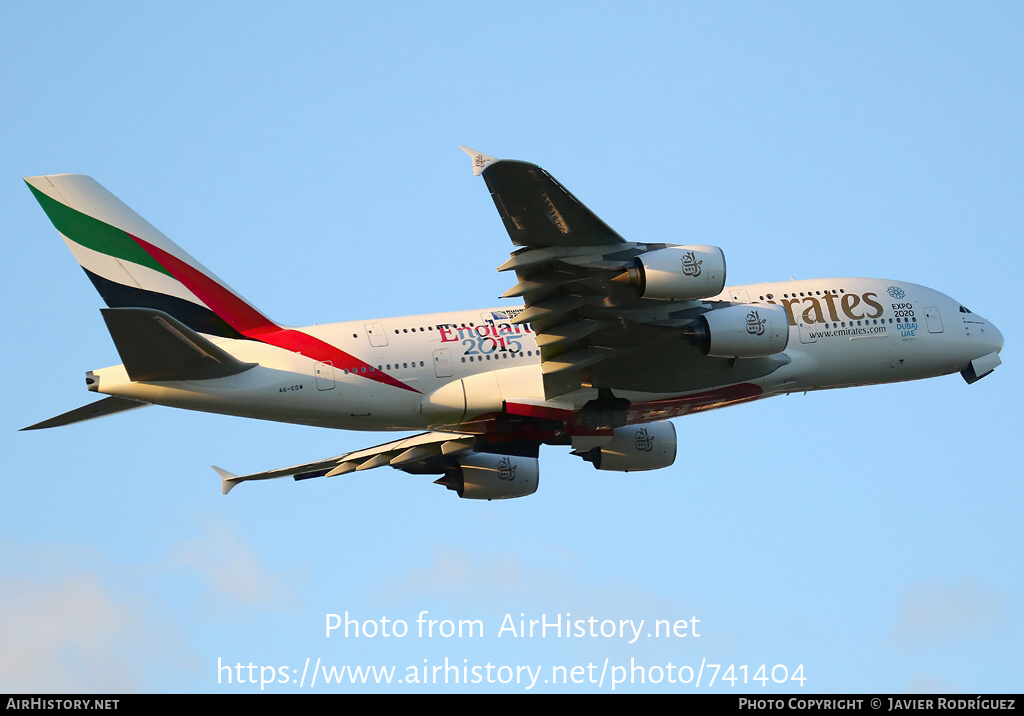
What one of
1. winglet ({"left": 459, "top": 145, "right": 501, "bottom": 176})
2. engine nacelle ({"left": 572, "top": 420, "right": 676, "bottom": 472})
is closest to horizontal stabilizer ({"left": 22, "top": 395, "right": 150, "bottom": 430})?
winglet ({"left": 459, "top": 145, "right": 501, "bottom": 176})

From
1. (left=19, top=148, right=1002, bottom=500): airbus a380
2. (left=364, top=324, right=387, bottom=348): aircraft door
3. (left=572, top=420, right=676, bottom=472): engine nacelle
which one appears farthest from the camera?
(left=572, top=420, right=676, bottom=472): engine nacelle

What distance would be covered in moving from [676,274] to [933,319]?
1129 centimetres

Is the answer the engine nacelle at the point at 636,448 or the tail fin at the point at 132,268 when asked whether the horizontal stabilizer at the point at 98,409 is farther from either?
the engine nacelle at the point at 636,448

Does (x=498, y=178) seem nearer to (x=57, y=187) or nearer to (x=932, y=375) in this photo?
(x=57, y=187)

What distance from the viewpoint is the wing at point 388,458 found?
39656mm

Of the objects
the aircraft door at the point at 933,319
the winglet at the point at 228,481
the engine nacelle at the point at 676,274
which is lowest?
the winglet at the point at 228,481

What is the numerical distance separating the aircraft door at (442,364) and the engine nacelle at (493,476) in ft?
21.8

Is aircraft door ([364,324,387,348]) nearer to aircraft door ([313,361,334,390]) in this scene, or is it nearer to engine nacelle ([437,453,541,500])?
aircraft door ([313,361,334,390])

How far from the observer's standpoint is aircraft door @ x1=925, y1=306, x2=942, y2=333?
39.0 metres

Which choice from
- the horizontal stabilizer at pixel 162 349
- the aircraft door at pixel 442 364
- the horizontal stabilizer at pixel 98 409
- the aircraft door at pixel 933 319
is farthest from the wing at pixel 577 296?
the horizontal stabilizer at pixel 98 409

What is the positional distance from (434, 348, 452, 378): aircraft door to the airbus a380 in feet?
0.12

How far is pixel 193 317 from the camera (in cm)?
3534
